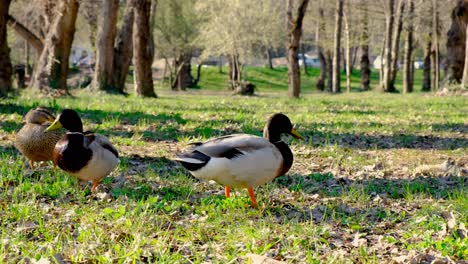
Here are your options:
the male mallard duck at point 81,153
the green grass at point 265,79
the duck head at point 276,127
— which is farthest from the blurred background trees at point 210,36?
the duck head at point 276,127

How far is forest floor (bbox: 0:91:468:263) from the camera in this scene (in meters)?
4.39

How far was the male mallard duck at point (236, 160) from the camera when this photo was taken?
564 centimetres

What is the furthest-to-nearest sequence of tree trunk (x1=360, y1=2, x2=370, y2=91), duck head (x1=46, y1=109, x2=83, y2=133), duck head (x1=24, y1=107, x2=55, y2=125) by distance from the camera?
tree trunk (x1=360, y1=2, x2=370, y2=91) → duck head (x1=24, y1=107, x2=55, y2=125) → duck head (x1=46, y1=109, x2=83, y2=133)

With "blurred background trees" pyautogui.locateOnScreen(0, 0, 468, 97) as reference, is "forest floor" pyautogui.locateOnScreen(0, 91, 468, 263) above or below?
below

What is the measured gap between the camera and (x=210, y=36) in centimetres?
5341

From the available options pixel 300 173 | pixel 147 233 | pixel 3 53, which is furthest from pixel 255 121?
pixel 3 53

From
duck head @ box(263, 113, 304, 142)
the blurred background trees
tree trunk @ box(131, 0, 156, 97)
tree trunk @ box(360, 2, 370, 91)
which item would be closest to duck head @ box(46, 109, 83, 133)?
duck head @ box(263, 113, 304, 142)

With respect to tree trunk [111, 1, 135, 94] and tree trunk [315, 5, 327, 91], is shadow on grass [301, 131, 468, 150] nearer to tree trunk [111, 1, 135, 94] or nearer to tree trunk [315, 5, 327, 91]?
tree trunk [111, 1, 135, 94]

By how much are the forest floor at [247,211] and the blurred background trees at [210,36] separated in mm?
10420

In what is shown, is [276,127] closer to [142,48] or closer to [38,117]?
[38,117]

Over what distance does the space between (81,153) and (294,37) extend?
66.6ft

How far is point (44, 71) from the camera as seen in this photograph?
22422mm

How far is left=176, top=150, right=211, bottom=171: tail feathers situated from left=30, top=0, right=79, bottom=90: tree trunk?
17.6 m

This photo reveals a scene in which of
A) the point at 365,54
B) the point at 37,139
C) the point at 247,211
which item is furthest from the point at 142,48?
the point at 365,54
